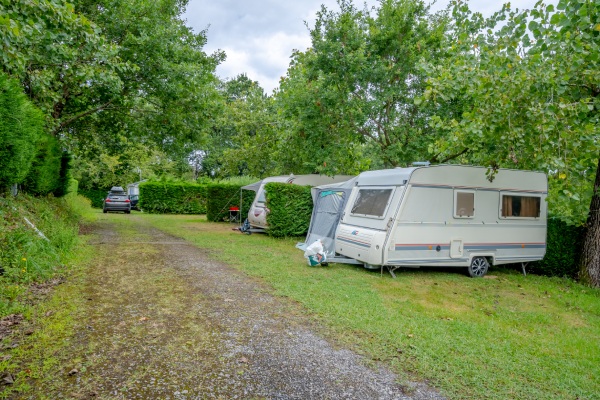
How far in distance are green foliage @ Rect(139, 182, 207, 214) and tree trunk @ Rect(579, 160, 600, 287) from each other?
20.5 m

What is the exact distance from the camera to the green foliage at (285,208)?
12648 millimetres

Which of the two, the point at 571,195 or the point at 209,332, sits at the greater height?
the point at 571,195

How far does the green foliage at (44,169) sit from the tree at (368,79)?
744 centimetres

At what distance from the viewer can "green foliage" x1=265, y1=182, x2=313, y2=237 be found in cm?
1265

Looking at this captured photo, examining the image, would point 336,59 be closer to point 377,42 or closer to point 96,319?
point 377,42

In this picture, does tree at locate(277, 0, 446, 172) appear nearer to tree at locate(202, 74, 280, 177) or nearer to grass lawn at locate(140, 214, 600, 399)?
tree at locate(202, 74, 280, 177)

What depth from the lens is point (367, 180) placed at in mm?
8617

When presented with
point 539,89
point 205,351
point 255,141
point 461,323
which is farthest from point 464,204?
point 255,141

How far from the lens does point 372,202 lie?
26.7ft

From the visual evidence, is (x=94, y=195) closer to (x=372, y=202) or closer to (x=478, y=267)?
(x=372, y=202)

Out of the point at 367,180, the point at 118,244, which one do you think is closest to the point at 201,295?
the point at 367,180

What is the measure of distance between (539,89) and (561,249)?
4538mm

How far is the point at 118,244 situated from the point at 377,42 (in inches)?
381

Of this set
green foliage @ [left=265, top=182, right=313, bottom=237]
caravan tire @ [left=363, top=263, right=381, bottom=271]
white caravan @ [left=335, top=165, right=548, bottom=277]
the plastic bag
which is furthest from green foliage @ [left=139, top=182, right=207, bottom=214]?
caravan tire @ [left=363, top=263, right=381, bottom=271]
